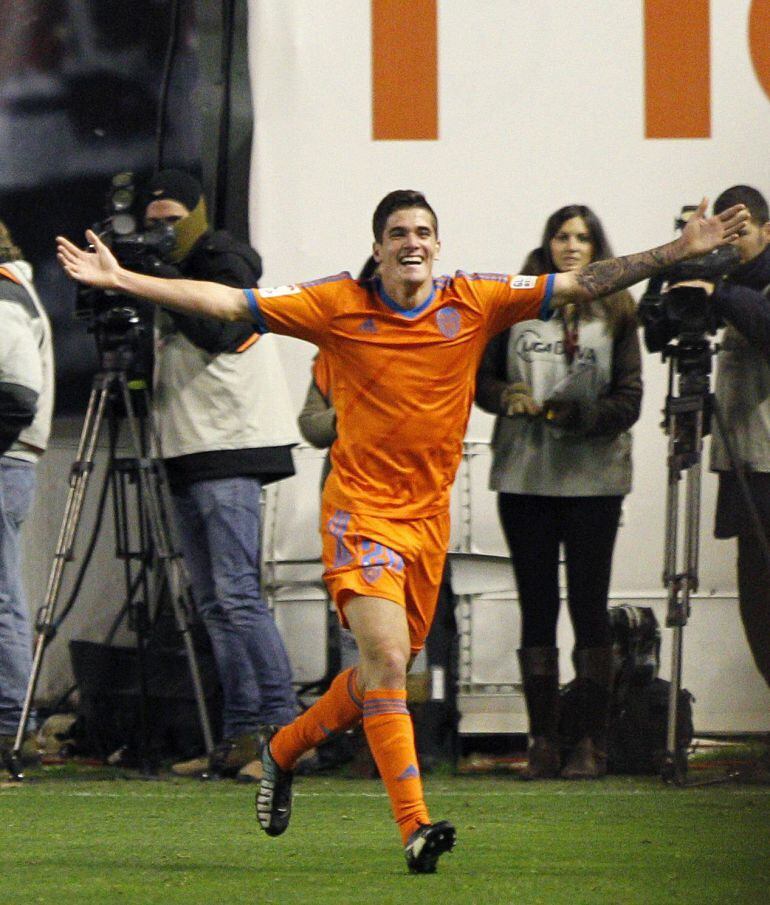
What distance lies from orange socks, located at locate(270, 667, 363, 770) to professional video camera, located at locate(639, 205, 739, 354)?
78.5 inches

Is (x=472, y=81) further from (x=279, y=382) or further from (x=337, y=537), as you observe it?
(x=337, y=537)

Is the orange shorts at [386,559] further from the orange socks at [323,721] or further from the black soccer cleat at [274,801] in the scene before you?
the black soccer cleat at [274,801]

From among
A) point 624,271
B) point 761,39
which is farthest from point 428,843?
point 761,39

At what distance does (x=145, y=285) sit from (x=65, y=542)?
6.95 feet

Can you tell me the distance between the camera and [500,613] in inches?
288

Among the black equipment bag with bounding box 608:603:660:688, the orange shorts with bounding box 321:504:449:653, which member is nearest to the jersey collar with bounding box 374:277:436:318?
the orange shorts with bounding box 321:504:449:653

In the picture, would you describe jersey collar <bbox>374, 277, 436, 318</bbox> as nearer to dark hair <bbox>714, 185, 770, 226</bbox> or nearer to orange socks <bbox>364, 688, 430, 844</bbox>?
orange socks <bbox>364, 688, 430, 844</bbox>

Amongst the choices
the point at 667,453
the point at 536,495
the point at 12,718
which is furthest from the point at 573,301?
the point at 12,718

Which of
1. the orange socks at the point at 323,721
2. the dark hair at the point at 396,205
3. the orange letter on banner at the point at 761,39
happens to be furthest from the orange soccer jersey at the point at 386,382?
the orange letter on banner at the point at 761,39

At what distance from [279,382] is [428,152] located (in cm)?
106

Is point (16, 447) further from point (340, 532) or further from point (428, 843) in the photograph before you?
point (428, 843)

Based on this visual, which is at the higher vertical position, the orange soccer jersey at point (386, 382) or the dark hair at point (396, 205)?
the dark hair at point (396, 205)

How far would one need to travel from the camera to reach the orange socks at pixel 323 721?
522 centimetres

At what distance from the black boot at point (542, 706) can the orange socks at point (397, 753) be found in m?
1.83
